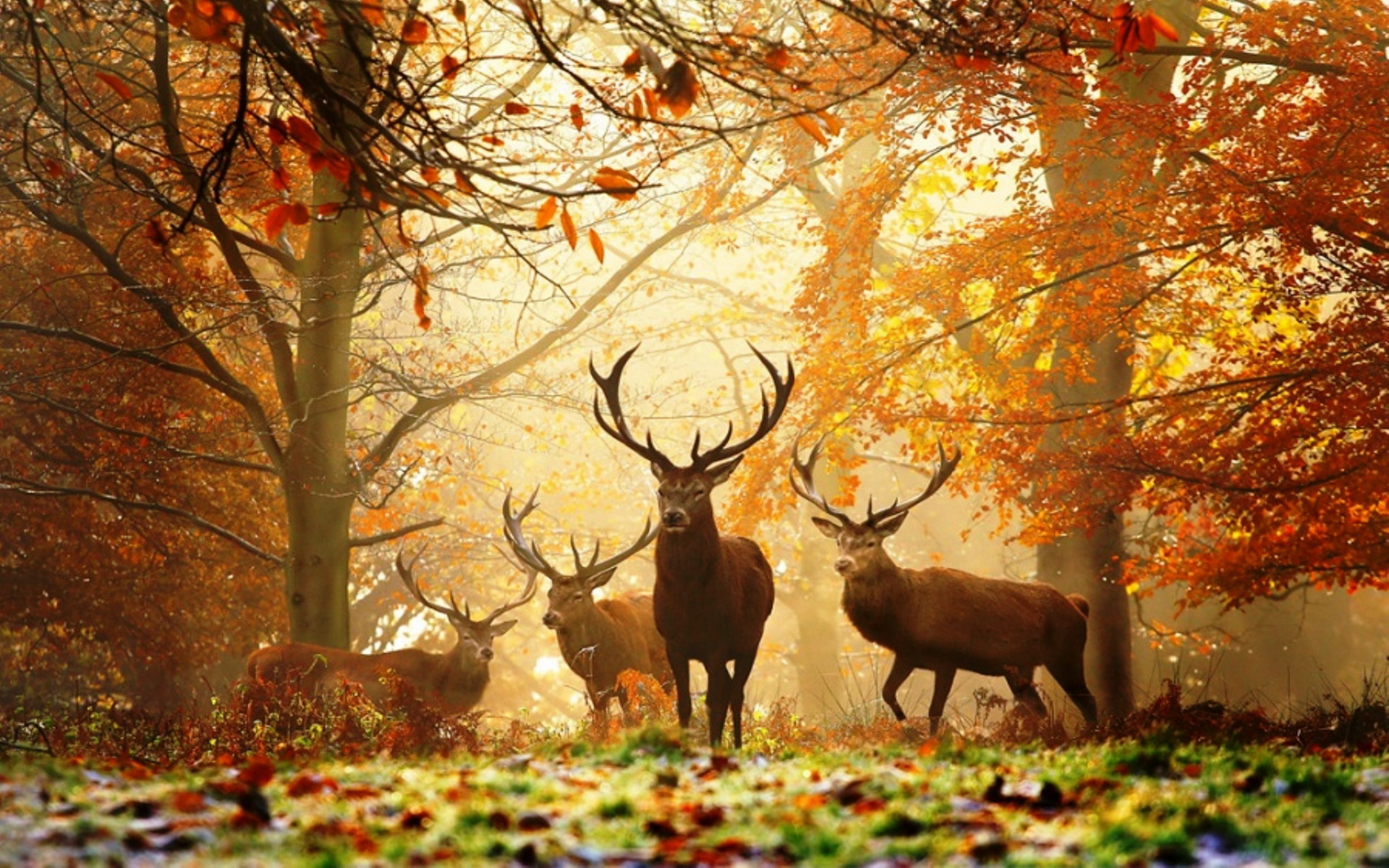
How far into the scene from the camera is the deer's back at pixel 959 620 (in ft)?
36.1

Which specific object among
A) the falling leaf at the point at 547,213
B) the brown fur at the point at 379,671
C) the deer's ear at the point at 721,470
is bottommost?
the brown fur at the point at 379,671

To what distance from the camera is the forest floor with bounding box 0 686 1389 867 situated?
3682 mm

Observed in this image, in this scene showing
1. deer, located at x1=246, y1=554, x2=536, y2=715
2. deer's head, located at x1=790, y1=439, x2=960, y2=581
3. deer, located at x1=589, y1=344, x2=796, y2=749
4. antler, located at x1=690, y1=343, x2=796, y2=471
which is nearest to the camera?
antler, located at x1=690, y1=343, x2=796, y2=471

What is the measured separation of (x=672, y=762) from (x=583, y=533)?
21888 mm

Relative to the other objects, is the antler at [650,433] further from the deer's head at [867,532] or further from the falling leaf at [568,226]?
the falling leaf at [568,226]

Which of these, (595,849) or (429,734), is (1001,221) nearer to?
(429,734)

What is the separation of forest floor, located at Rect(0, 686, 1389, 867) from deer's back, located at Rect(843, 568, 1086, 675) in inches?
173

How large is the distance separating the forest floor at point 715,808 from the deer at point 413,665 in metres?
5.27

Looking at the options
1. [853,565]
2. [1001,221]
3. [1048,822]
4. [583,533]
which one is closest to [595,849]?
[1048,822]

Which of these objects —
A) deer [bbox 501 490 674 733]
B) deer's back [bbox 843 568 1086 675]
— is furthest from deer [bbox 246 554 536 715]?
deer's back [bbox 843 568 1086 675]

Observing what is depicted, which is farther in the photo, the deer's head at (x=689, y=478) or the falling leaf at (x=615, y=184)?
the deer's head at (x=689, y=478)

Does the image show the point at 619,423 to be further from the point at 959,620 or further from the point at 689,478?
the point at 959,620

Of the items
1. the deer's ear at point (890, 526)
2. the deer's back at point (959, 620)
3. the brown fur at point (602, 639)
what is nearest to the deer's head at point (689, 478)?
the deer's ear at point (890, 526)

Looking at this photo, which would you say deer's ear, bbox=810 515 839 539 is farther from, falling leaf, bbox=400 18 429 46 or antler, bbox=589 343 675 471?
falling leaf, bbox=400 18 429 46
